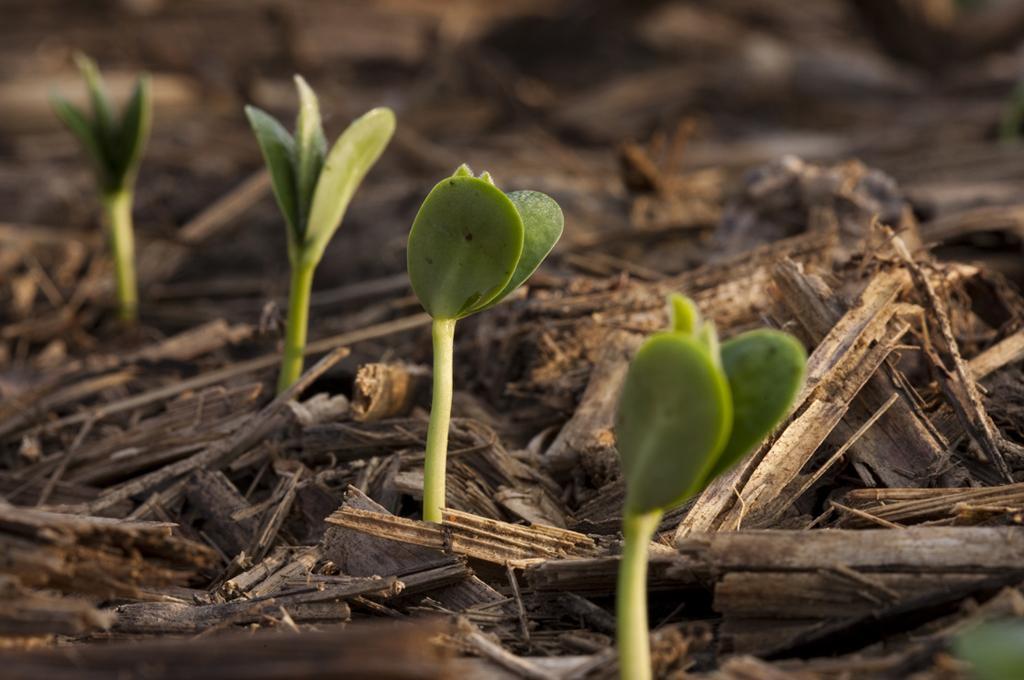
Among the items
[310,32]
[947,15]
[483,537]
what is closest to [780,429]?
[483,537]

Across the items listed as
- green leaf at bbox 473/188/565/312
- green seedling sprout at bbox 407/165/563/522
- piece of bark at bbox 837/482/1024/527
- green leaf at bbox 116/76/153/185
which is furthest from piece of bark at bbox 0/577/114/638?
green leaf at bbox 116/76/153/185

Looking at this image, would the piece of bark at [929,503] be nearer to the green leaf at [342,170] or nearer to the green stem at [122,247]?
the green leaf at [342,170]

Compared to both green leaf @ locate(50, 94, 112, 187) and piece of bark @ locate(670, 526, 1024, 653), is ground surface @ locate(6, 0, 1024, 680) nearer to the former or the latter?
piece of bark @ locate(670, 526, 1024, 653)

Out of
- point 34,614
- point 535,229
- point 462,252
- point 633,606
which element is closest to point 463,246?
point 462,252

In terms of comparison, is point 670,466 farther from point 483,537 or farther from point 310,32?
point 310,32

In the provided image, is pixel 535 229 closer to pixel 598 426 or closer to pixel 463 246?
pixel 463 246

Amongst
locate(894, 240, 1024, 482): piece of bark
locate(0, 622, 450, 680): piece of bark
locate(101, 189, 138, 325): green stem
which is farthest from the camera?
locate(101, 189, 138, 325): green stem

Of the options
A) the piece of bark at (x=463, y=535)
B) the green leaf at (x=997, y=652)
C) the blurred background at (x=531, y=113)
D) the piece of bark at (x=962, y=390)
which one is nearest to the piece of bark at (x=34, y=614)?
the piece of bark at (x=463, y=535)
